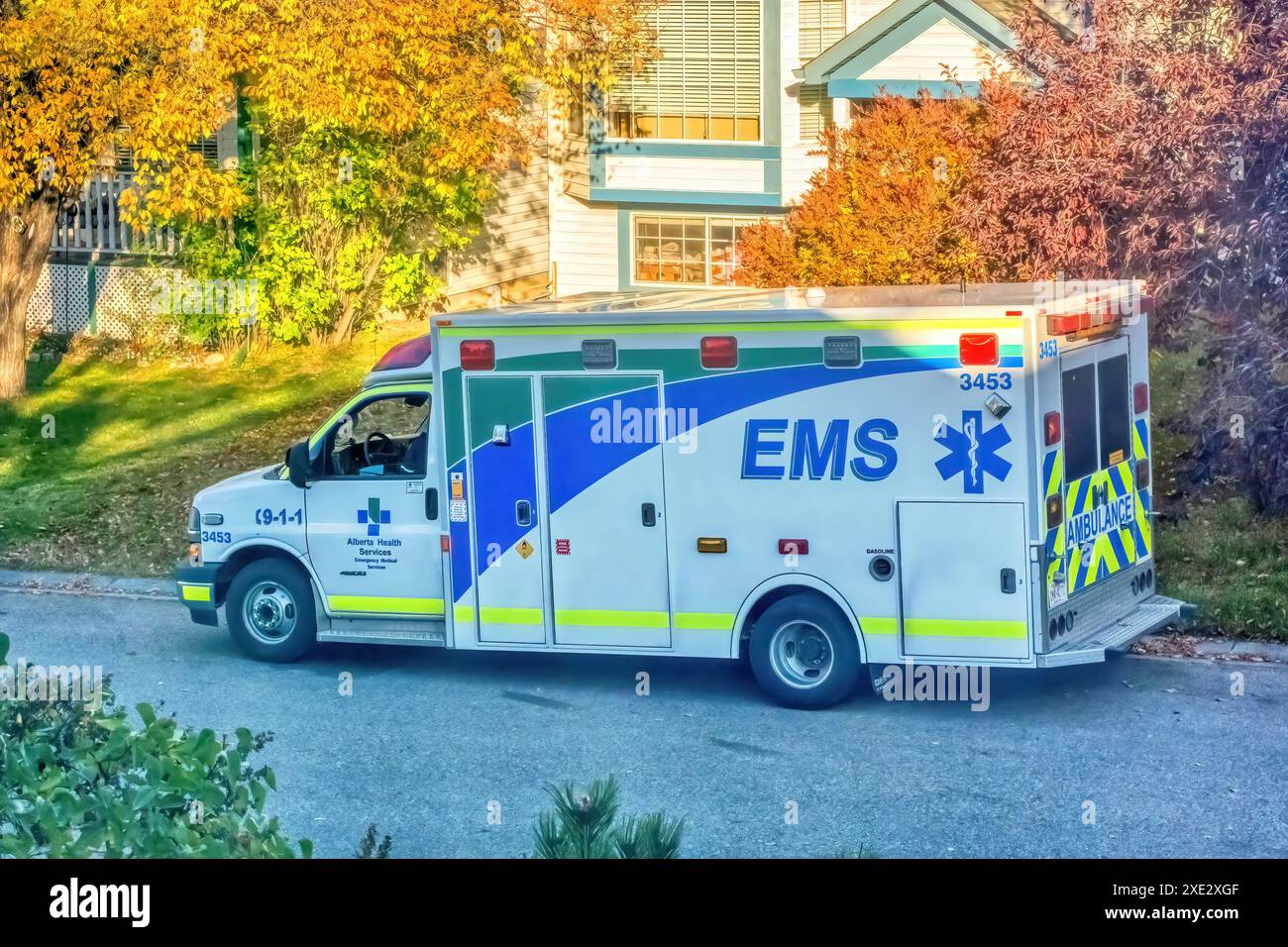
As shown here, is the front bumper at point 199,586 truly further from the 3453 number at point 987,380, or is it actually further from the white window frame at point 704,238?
the white window frame at point 704,238

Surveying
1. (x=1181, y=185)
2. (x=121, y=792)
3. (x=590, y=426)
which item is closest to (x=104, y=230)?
(x=590, y=426)

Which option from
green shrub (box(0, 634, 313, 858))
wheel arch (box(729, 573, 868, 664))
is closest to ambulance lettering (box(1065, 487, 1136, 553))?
wheel arch (box(729, 573, 868, 664))

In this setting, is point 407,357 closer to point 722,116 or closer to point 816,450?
point 816,450

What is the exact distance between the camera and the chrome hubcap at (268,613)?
470 inches

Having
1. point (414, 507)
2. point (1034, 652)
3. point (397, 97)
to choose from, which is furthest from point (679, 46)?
point (1034, 652)

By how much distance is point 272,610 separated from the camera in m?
12.0

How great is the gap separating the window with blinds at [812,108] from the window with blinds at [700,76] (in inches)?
27.3

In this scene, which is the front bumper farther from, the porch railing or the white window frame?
the white window frame

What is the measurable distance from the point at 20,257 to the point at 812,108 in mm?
10526

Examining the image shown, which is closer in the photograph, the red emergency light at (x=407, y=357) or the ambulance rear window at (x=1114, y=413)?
the ambulance rear window at (x=1114, y=413)

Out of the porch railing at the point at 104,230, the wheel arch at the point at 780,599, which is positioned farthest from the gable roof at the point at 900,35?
the wheel arch at the point at 780,599

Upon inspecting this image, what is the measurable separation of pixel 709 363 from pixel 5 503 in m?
9.60

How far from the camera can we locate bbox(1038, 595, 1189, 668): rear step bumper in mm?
9820

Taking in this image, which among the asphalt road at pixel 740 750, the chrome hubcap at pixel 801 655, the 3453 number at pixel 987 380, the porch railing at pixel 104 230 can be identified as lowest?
the asphalt road at pixel 740 750
